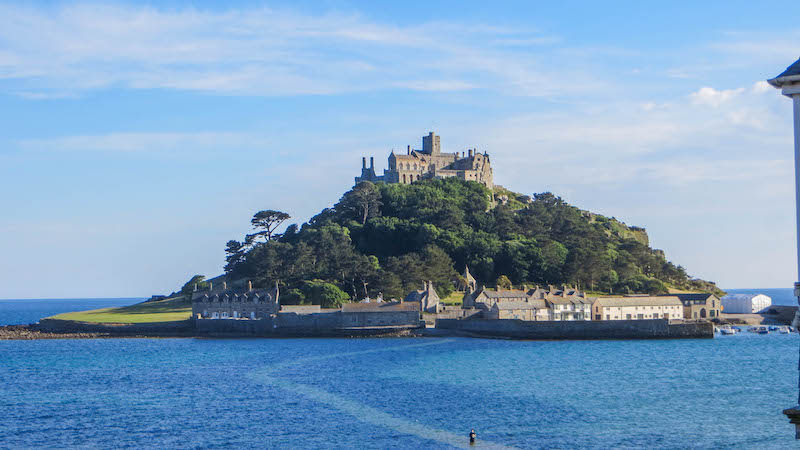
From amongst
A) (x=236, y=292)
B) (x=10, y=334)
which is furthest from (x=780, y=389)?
(x=10, y=334)

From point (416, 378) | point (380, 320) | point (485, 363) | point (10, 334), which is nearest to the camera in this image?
point (416, 378)

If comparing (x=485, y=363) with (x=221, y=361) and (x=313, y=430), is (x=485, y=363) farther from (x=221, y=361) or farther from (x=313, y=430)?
(x=313, y=430)

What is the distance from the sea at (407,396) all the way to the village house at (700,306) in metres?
21.0

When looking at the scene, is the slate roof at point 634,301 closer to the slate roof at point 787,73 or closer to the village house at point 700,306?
the village house at point 700,306

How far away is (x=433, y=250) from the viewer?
331 feet

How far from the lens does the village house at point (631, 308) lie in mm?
86562

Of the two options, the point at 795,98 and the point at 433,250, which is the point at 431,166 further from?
the point at 795,98

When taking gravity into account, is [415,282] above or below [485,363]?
above

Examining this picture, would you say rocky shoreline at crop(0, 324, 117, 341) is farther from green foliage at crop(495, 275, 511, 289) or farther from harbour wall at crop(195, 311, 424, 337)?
green foliage at crop(495, 275, 511, 289)

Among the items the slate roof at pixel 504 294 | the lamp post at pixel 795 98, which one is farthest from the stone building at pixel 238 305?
the lamp post at pixel 795 98

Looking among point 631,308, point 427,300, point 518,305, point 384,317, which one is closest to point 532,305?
point 518,305

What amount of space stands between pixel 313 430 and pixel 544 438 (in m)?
9.00

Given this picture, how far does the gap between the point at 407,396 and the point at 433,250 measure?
58.9 meters

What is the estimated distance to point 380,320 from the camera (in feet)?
270
